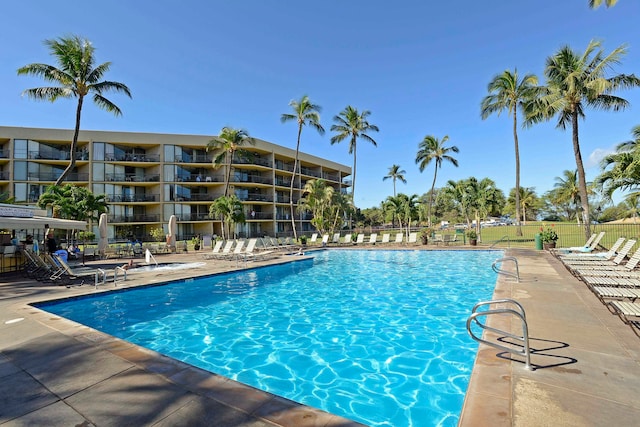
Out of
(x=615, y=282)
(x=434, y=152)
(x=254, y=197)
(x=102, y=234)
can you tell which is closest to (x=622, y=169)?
(x=615, y=282)

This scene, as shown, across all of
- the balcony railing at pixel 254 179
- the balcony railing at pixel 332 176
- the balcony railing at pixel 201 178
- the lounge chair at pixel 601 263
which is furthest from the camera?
the balcony railing at pixel 332 176

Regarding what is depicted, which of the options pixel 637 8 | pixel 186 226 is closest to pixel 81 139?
pixel 186 226

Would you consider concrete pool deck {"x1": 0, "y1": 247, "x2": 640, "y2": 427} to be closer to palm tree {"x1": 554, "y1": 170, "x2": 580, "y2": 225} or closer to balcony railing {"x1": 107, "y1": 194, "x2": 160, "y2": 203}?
balcony railing {"x1": 107, "y1": 194, "x2": 160, "y2": 203}

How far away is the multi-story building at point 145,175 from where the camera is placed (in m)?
31.0

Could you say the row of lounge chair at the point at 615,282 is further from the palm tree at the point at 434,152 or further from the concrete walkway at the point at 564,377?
the palm tree at the point at 434,152

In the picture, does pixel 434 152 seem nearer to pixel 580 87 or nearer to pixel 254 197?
pixel 580 87

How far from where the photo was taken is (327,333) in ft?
20.4

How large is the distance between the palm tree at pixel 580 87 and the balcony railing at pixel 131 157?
117 feet

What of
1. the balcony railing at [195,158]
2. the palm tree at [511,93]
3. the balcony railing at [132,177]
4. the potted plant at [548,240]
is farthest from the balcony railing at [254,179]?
the potted plant at [548,240]

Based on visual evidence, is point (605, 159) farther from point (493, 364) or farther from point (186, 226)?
point (186, 226)

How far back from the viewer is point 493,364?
3475 mm

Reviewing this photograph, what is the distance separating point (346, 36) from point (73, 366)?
18342 mm

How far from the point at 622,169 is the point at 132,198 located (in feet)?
131

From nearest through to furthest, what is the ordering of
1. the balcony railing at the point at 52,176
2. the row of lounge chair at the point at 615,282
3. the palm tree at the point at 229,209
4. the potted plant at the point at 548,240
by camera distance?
the row of lounge chair at the point at 615,282
the potted plant at the point at 548,240
the palm tree at the point at 229,209
the balcony railing at the point at 52,176
